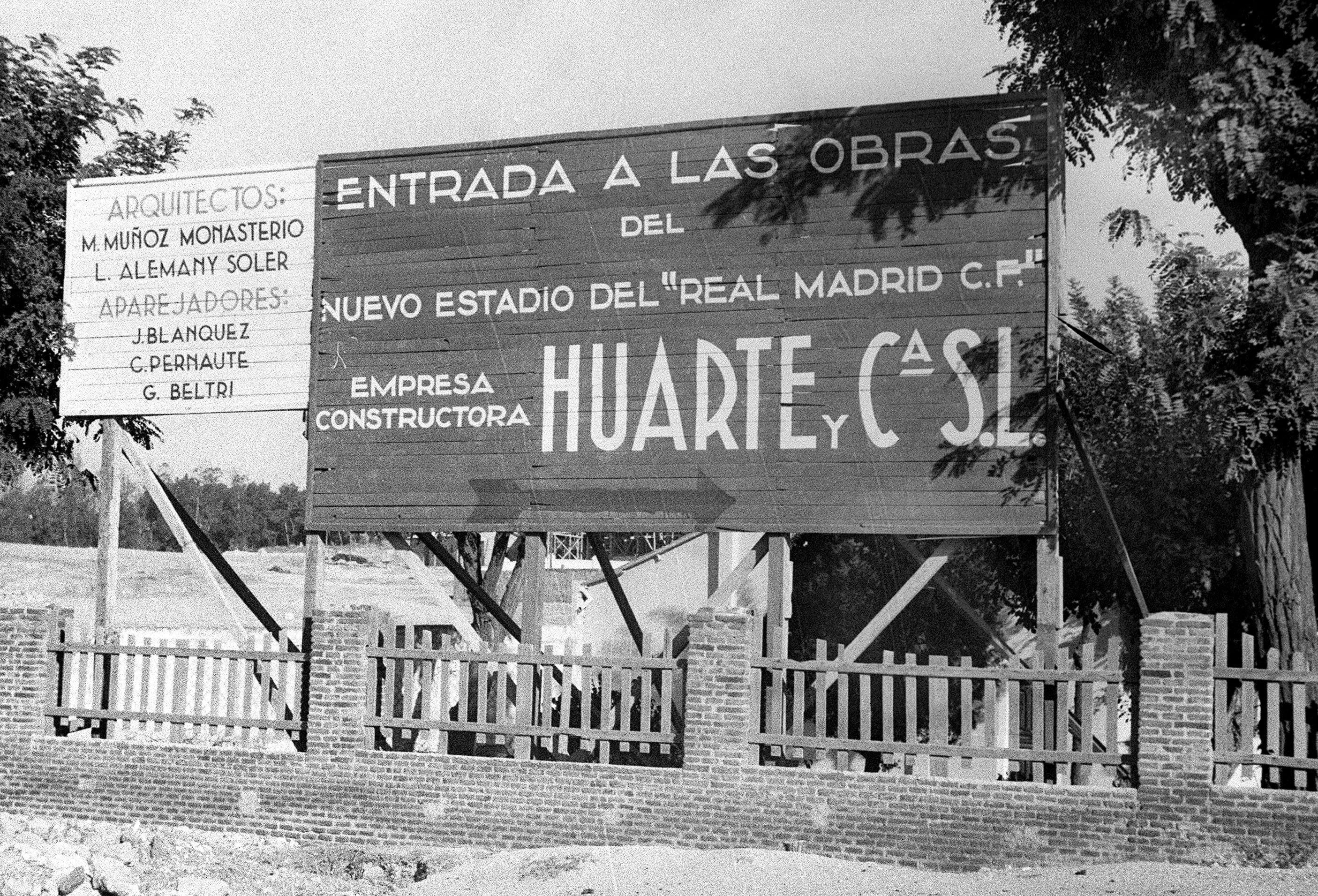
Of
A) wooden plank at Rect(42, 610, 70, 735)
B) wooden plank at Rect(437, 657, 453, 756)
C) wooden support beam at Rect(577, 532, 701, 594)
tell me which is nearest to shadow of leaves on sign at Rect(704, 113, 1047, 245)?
wooden plank at Rect(437, 657, 453, 756)

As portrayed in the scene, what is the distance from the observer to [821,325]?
1326cm

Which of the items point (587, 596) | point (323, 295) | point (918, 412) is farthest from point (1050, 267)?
point (587, 596)

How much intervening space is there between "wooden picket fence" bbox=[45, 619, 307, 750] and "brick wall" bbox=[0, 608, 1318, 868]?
0.85 ft

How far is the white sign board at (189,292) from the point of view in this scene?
1503 centimetres

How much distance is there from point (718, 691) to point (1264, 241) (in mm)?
6248

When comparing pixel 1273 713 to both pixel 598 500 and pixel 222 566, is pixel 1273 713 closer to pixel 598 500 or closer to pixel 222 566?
pixel 598 500

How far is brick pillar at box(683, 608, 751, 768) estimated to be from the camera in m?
12.4

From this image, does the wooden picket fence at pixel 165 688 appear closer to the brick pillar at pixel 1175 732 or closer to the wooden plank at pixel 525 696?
the wooden plank at pixel 525 696

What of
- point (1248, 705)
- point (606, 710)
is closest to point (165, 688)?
point (606, 710)

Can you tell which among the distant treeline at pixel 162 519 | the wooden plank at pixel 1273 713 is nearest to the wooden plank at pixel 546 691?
the wooden plank at pixel 1273 713

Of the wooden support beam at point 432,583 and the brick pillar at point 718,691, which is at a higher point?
the wooden support beam at point 432,583

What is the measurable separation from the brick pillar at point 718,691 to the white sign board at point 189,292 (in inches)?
201

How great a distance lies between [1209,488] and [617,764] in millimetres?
11322

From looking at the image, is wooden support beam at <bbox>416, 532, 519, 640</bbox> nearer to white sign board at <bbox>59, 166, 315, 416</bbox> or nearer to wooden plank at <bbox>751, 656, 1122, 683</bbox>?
white sign board at <bbox>59, 166, 315, 416</bbox>
